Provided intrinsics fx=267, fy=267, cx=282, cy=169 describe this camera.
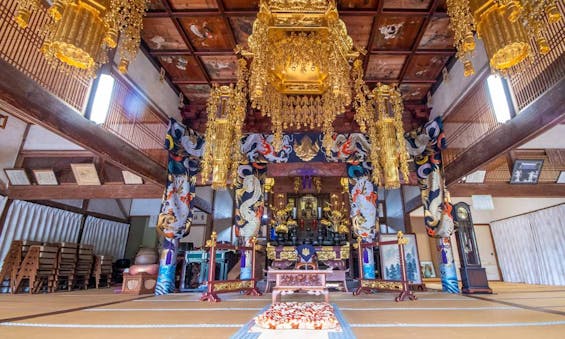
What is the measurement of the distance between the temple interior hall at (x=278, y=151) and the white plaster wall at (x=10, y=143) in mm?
41

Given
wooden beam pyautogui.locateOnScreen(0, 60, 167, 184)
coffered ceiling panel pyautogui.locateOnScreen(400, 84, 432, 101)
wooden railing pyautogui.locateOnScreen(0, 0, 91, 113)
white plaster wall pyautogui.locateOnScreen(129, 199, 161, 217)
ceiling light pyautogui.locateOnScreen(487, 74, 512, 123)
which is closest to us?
wooden beam pyautogui.locateOnScreen(0, 60, 167, 184)

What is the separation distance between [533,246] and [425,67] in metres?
7.12

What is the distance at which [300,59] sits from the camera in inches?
156

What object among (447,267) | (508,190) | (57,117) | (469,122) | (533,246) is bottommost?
(447,267)

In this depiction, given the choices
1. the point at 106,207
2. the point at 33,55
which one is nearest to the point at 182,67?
the point at 33,55

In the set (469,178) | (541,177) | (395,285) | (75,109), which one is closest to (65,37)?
(75,109)

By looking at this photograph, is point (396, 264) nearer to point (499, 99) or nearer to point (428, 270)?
point (499, 99)

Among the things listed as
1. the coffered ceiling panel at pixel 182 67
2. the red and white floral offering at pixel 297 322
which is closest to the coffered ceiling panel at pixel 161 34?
the coffered ceiling panel at pixel 182 67

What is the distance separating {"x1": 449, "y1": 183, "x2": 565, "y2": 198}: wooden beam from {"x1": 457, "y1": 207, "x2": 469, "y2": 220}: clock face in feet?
2.51

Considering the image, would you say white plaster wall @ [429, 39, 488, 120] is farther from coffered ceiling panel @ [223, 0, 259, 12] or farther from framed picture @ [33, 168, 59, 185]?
framed picture @ [33, 168, 59, 185]

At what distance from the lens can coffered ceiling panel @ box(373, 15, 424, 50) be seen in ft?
14.1

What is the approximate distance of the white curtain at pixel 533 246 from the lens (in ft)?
24.3

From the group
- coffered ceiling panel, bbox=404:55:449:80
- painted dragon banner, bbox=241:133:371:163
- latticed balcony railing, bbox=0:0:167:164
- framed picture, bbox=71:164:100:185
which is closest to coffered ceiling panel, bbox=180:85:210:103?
latticed balcony railing, bbox=0:0:167:164

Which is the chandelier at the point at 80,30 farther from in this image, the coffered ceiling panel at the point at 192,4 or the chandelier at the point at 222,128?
the chandelier at the point at 222,128
